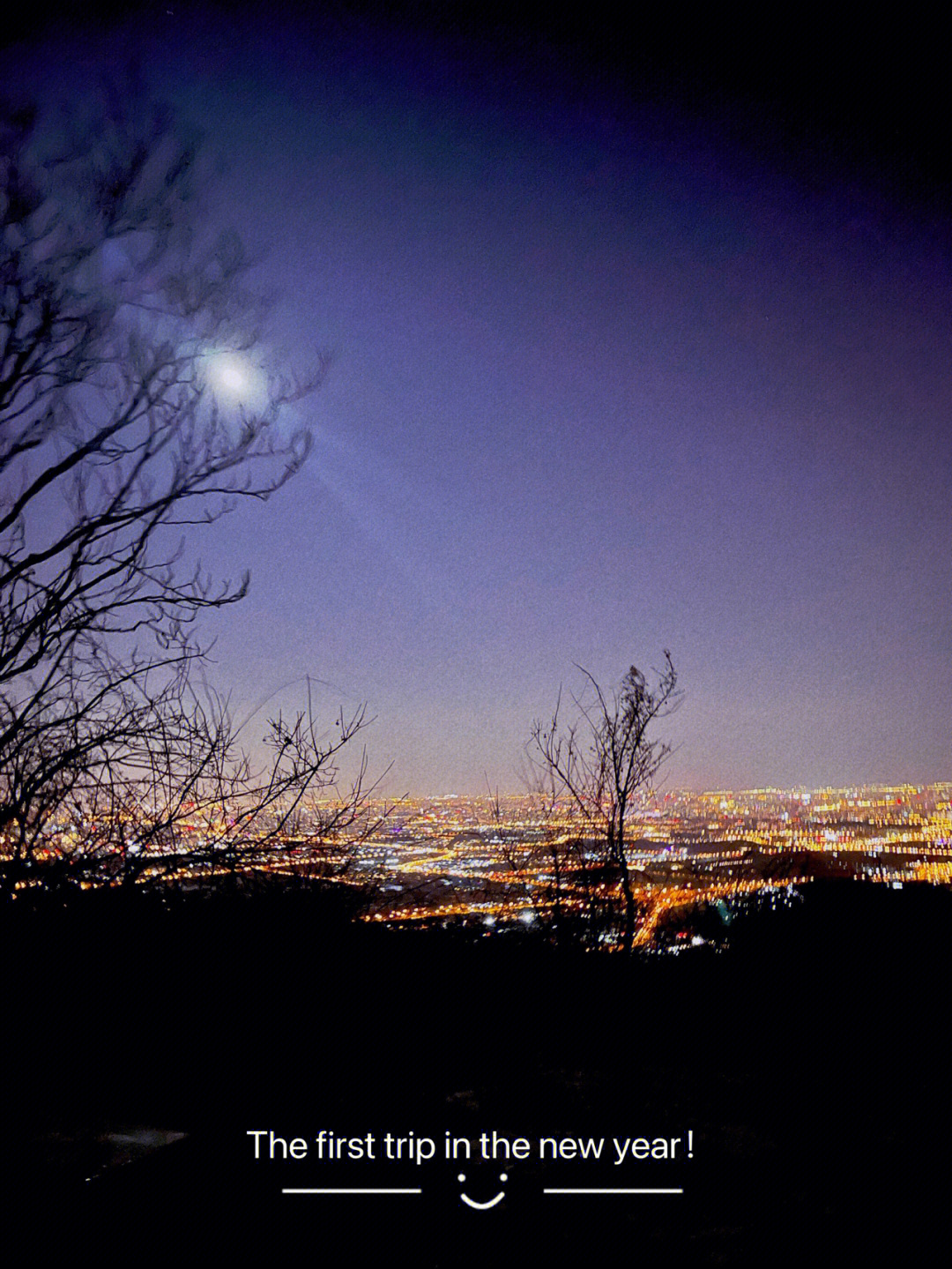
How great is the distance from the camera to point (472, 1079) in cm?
384

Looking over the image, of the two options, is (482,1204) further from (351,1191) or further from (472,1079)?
(472,1079)

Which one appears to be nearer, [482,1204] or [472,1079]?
[482,1204]

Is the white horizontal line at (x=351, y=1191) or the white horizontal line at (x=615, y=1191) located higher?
the white horizontal line at (x=351, y=1191)

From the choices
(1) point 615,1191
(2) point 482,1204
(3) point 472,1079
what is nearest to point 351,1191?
(2) point 482,1204

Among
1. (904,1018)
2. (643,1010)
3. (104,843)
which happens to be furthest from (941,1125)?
(104,843)

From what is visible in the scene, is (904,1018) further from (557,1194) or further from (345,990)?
(345,990)

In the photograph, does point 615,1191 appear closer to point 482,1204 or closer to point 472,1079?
point 482,1204

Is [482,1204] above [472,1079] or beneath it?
above

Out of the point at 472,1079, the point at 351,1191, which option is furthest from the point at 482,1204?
the point at 472,1079

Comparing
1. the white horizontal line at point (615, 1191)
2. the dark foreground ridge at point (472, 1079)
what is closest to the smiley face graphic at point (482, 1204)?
the dark foreground ridge at point (472, 1079)

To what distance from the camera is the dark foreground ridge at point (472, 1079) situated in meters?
2.54

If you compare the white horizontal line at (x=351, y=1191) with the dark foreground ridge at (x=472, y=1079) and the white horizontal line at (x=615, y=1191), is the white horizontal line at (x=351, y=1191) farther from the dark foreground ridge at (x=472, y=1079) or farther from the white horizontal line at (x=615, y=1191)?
the white horizontal line at (x=615, y=1191)

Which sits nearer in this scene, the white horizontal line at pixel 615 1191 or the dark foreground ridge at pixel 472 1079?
the dark foreground ridge at pixel 472 1079

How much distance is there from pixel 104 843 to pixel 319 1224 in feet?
10.5
